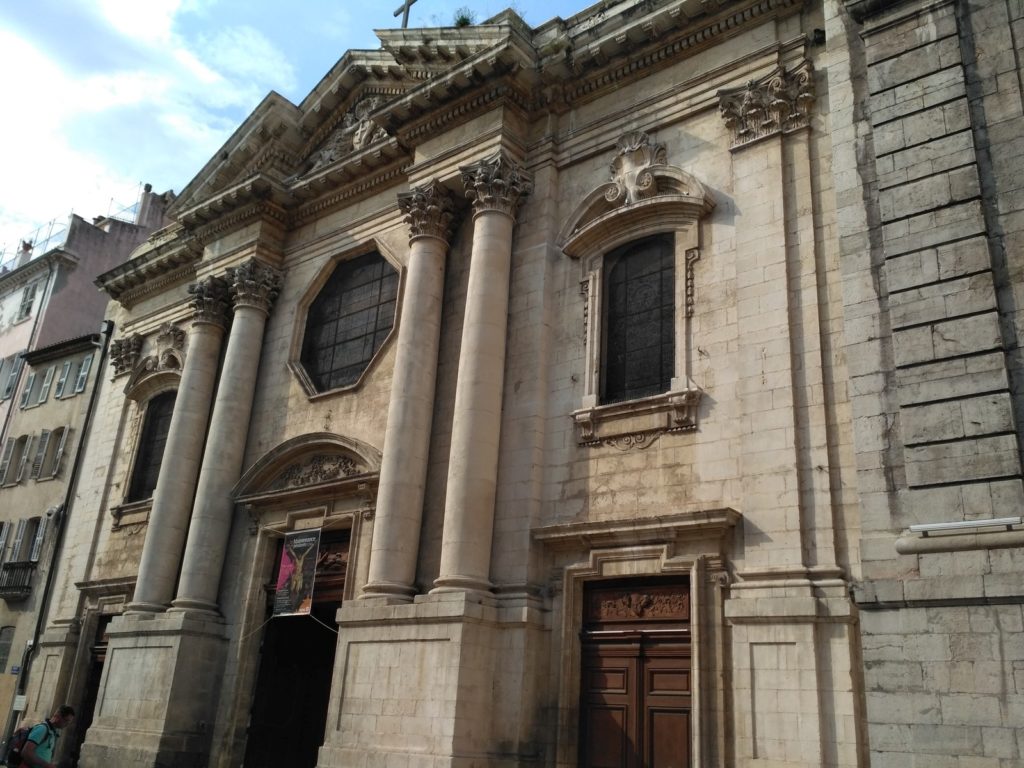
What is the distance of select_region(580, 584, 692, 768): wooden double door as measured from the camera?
12.0 meters

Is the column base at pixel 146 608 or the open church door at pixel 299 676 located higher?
the column base at pixel 146 608

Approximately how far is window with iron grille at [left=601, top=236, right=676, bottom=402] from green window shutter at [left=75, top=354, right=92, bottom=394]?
60.9 ft

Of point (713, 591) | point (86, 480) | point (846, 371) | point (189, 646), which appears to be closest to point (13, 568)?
point (86, 480)

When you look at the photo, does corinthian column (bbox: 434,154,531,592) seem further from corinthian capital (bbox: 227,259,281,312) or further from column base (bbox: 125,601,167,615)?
column base (bbox: 125,601,167,615)

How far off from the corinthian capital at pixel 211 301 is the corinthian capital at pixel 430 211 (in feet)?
20.7

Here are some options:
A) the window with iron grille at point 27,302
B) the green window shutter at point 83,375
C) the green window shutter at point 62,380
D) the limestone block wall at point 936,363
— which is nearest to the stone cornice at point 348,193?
the limestone block wall at point 936,363

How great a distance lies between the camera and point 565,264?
51.2ft

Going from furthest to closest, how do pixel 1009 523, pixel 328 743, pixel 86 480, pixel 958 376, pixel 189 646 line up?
pixel 86 480 → pixel 189 646 → pixel 328 743 → pixel 958 376 → pixel 1009 523

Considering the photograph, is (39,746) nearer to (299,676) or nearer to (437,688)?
(437,688)

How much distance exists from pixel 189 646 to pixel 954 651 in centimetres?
1358

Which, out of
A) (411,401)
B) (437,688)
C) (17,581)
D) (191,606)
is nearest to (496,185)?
(411,401)

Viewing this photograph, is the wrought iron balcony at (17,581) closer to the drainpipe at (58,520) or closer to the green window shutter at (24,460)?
the drainpipe at (58,520)

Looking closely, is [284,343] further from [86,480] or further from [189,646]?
[86,480]

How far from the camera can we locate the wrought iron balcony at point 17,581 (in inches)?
963
